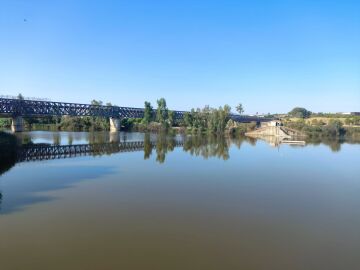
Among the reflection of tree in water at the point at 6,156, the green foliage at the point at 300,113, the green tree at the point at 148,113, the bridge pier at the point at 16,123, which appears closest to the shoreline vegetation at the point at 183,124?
the green tree at the point at 148,113

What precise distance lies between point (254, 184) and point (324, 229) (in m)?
8.19

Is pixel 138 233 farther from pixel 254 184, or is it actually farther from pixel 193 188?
pixel 254 184

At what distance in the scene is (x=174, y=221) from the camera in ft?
41.0

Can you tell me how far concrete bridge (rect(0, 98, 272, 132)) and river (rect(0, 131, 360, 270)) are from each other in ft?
174

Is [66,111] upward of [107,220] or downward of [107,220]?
upward

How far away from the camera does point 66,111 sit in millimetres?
81312

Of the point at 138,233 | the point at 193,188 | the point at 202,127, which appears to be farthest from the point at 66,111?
the point at 138,233

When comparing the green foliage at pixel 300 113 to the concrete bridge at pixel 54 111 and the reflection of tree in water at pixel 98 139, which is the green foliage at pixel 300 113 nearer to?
the concrete bridge at pixel 54 111

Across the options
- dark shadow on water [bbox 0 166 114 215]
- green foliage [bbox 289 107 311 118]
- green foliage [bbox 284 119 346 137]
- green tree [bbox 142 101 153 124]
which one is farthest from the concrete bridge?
green foliage [bbox 289 107 311 118]

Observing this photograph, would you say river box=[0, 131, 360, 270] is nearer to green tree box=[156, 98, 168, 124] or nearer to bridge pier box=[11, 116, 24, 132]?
bridge pier box=[11, 116, 24, 132]

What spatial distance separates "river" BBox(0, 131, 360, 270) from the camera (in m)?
9.23

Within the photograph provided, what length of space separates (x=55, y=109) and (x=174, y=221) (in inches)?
2906

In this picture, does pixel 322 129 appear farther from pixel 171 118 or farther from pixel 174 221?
pixel 174 221

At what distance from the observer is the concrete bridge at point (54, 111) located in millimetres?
69250
